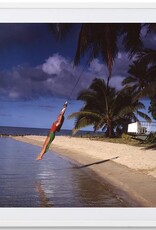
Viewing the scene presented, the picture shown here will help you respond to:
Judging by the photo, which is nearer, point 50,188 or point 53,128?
point 53,128

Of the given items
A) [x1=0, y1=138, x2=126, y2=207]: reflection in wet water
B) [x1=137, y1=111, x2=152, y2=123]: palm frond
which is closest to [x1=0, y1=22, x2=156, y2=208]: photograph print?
[x1=0, y1=138, x2=126, y2=207]: reflection in wet water

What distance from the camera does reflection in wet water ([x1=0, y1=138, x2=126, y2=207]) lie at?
6.00 m

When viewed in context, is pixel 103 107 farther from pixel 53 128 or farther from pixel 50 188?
pixel 53 128

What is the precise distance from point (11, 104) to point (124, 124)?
46.5ft

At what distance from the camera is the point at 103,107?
65.1 feet

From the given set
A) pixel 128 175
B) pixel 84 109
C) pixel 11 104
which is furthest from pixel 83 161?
pixel 84 109

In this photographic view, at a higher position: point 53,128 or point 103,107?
point 103,107

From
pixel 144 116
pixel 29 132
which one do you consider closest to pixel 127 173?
pixel 144 116

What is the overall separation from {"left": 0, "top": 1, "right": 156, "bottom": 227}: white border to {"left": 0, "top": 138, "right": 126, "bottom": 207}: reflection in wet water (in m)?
0.51

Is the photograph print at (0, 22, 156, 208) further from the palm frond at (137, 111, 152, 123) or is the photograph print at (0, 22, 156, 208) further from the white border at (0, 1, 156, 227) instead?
the palm frond at (137, 111, 152, 123)
